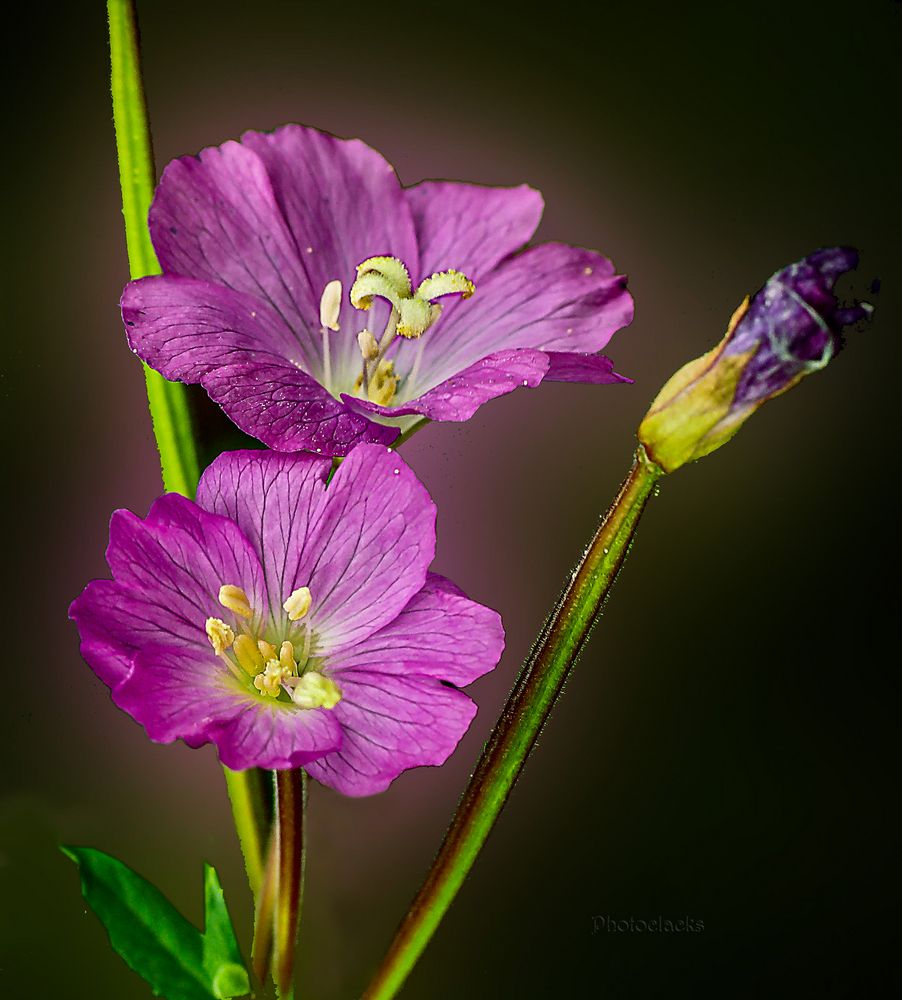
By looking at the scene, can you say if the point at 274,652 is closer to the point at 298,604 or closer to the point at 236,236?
the point at 298,604

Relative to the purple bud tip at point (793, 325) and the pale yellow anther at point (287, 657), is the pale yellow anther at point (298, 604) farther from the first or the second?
the purple bud tip at point (793, 325)

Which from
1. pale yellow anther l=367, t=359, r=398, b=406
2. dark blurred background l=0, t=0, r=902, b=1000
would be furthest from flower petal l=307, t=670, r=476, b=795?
dark blurred background l=0, t=0, r=902, b=1000

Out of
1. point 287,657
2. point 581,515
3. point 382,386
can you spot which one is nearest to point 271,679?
point 287,657

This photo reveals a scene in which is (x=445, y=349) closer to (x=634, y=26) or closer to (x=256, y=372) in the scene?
(x=256, y=372)

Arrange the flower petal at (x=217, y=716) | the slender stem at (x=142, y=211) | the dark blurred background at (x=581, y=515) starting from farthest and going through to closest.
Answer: the dark blurred background at (x=581, y=515), the slender stem at (x=142, y=211), the flower petal at (x=217, y=716)

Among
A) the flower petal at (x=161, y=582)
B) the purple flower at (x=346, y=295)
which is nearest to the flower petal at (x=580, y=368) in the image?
the purple flower at (x=346, y=295)

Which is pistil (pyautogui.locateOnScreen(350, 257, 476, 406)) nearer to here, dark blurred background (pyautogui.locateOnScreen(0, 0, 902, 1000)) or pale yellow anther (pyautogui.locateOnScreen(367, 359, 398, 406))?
pale yellow anther (pyautogui.locateOnScreen(367, 359, 398, 406))
